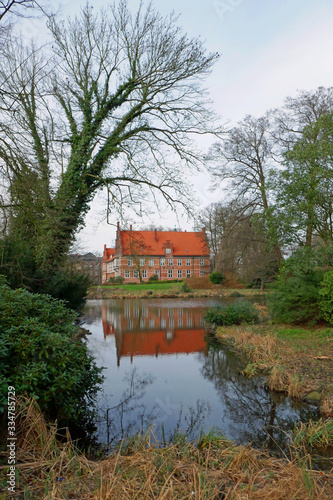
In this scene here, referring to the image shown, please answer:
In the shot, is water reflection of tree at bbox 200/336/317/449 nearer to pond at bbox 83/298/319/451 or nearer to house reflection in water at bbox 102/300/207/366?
pond at bbox 83/298/319/451

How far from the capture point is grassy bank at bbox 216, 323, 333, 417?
5.75m

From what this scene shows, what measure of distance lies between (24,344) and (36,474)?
1.21 m

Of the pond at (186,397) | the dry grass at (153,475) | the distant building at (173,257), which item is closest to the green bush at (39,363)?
the dry grass at (153,475)

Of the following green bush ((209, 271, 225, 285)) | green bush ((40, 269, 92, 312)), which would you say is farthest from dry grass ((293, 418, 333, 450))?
green bush ((209, 271, 225, 285))

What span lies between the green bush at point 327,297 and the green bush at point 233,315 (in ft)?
10.3

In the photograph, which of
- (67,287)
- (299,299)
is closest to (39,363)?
(67,287)

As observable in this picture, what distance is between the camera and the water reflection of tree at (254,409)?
4.55m

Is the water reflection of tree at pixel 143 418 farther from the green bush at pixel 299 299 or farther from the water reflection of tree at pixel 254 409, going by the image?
the green bush at pixel 299 299

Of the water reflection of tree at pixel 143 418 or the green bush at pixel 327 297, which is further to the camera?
the green bush at pixel 327 297

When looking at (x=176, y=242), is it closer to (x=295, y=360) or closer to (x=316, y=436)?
(x=295, y=360)

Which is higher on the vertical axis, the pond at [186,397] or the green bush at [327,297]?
the green bush at [327,297]

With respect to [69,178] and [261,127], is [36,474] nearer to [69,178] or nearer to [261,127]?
[69,178]

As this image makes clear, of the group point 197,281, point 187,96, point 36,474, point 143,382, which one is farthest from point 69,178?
point 197,281

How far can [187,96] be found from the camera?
12602 millimetres
